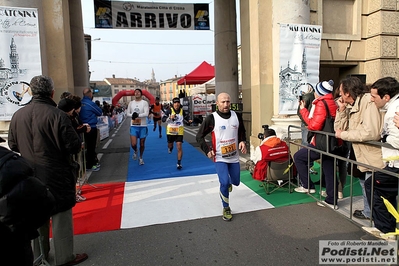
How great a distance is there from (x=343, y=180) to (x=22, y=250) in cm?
499

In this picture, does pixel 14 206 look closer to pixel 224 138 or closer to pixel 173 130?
pixel 224 138

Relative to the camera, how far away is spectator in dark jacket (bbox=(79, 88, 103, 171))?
23.0 feet

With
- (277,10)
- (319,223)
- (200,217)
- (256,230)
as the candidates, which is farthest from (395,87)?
(277,10)

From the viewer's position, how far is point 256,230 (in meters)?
3.92

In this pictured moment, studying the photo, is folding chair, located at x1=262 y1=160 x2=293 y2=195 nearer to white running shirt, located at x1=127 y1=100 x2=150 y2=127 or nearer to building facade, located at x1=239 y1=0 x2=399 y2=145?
building facade, located at x1=239 y1=0 x2=399 y2=145

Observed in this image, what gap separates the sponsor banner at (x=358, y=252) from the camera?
310 cm

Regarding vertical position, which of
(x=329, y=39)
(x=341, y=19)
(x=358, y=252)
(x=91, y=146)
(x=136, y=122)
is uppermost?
(x=341, y=19)

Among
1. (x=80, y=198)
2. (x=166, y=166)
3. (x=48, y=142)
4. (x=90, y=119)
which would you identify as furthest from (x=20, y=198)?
(x=166, y=166)

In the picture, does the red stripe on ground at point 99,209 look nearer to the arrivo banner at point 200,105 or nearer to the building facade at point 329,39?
the building facade at point 329,39

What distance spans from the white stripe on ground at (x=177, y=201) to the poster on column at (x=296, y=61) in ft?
9.51

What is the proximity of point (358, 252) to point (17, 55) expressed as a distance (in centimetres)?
695

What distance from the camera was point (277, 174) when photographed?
530 cm

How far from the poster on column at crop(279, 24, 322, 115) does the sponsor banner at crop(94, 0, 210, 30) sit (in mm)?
6966

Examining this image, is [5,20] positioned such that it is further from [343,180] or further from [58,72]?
[343,180]
